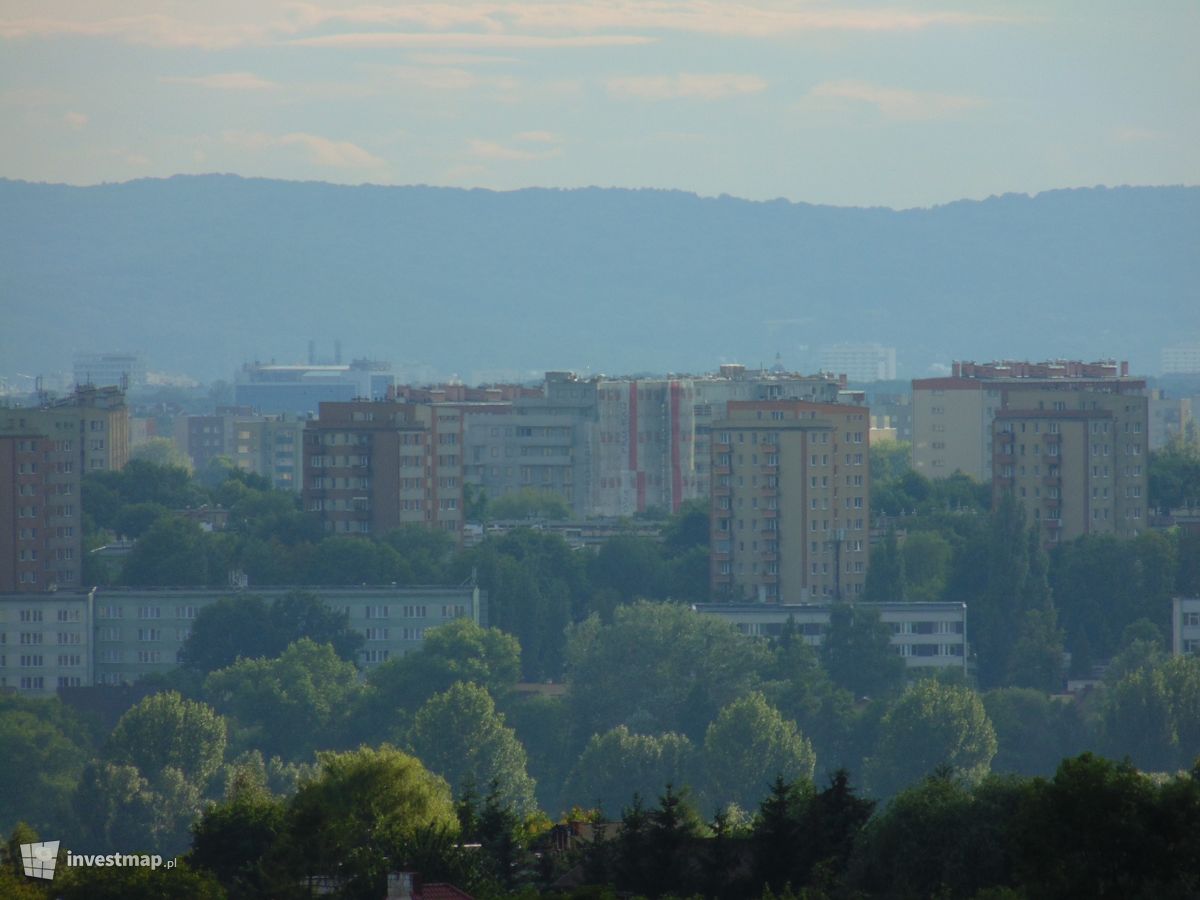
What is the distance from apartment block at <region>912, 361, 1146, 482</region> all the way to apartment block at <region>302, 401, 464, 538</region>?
1326 inches

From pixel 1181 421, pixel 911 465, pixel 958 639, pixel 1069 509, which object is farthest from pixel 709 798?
pixel 1181 421

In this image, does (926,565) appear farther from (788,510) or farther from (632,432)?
(632,432)

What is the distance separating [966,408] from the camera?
427ft

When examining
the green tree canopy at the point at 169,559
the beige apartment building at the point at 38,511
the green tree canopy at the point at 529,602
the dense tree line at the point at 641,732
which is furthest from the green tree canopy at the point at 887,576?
the beige apartment building at the point at 38,511

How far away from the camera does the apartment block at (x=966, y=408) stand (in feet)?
407

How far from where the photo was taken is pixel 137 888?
100 ft

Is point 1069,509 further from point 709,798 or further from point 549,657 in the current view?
point 709,798

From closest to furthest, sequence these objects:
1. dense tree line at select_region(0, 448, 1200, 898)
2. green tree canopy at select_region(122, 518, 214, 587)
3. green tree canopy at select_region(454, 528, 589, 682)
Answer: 1. dense tree line at select_region(0, 448, 1200, 898)
2. green tree canopy at select_region(454, 528, 589, 682)
3. green tree canopy at select_region(122, 518, 214, 587)

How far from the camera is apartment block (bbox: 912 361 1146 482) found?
124125mm

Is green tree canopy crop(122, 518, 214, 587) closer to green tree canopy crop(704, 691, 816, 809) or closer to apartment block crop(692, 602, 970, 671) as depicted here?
apartment block crop(692, 602, 970, 671)

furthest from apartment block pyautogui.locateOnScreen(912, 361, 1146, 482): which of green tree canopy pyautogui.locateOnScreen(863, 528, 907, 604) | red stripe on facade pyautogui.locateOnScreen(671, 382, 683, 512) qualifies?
green tree canopy pyautogui.locateOnScreen(863, 528, 907, 604)

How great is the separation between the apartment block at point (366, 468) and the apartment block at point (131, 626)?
396 inches

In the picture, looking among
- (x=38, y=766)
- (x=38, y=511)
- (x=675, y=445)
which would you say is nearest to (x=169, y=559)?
(x=38, y=511)

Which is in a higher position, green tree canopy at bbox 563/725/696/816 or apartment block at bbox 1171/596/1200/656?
apartment block at bbox 1171/596/1200/656
